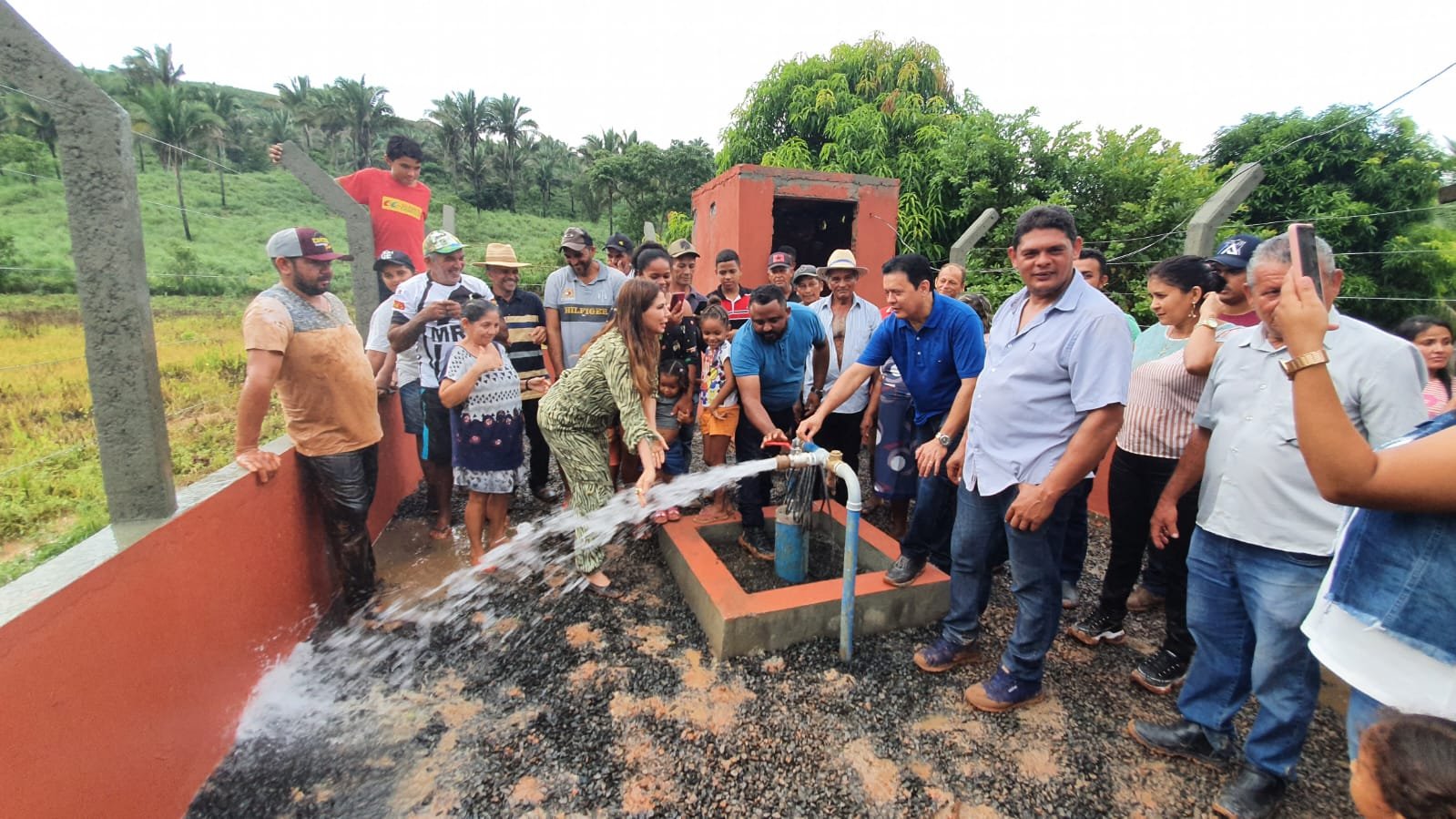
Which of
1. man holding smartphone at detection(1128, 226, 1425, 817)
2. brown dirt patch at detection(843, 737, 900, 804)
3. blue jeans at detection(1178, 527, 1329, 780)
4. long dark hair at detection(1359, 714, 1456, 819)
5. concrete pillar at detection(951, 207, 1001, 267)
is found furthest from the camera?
concrete pillar at detection(951, 207, 1001, 267)

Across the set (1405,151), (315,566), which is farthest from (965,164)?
(1405,151)

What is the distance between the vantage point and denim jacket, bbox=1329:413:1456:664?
1.22 m

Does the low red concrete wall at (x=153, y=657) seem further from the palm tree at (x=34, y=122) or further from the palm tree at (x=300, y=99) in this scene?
the palm tree at (x=300, y=99)

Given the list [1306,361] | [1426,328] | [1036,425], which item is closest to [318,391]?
[1036,425]

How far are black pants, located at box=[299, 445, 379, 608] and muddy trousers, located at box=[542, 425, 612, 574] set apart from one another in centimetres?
94

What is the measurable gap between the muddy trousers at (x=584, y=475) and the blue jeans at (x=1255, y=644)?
277cm

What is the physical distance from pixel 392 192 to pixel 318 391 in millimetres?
3119

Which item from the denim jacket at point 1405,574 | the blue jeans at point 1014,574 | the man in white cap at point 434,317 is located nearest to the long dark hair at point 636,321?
the man in white cap at point 434,317

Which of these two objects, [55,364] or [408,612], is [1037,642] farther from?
[55,364]

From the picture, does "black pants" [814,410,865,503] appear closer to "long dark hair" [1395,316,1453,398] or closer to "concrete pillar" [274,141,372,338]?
"long dark hair" [1395,316,1453,398]

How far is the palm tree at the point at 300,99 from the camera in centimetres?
4892

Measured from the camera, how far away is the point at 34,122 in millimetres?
1997

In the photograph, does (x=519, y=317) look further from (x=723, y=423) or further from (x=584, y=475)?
(x=723, y=423)

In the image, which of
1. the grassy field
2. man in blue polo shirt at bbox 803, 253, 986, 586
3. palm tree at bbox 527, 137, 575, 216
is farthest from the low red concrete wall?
palm tree at bbox 527, 137, 575, 216
